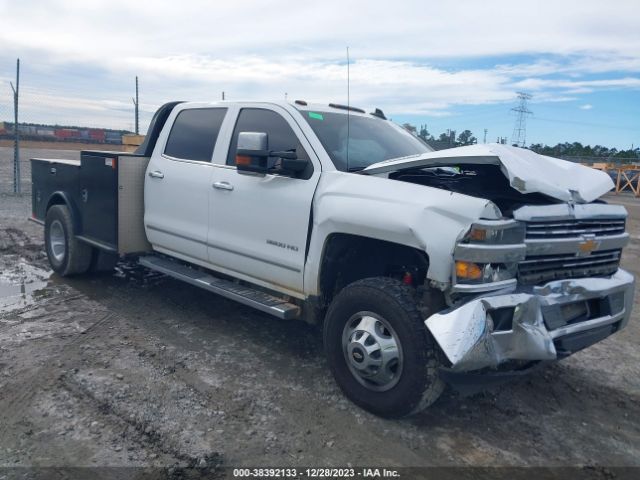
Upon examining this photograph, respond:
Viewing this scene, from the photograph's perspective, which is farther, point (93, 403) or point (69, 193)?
point (69, 193)

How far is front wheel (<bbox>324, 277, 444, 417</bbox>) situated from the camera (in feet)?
11.3

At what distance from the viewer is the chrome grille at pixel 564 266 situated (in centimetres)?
357

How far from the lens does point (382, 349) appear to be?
11.9 feet

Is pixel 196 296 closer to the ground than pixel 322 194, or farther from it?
closer to the ground

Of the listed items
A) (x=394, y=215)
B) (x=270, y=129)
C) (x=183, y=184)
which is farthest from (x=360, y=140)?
(x=183, y=184)

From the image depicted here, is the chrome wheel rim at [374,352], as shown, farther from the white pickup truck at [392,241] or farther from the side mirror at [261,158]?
the side mirror at [261,158]

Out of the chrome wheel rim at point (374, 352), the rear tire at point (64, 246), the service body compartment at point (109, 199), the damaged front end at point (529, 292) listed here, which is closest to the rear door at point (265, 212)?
the chrome wheel rim at point (374, 352)

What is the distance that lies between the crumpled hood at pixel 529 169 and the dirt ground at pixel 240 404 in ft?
5.12

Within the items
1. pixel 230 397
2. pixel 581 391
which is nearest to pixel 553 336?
pixel 581 391

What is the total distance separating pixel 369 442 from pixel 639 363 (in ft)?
9.44

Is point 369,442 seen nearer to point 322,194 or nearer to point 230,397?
point 230,397

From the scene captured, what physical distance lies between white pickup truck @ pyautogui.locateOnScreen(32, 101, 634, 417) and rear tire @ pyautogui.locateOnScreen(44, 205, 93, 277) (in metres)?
1.41

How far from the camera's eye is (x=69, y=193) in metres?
6.71

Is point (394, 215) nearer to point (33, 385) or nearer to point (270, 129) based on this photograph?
point (270, 129)
